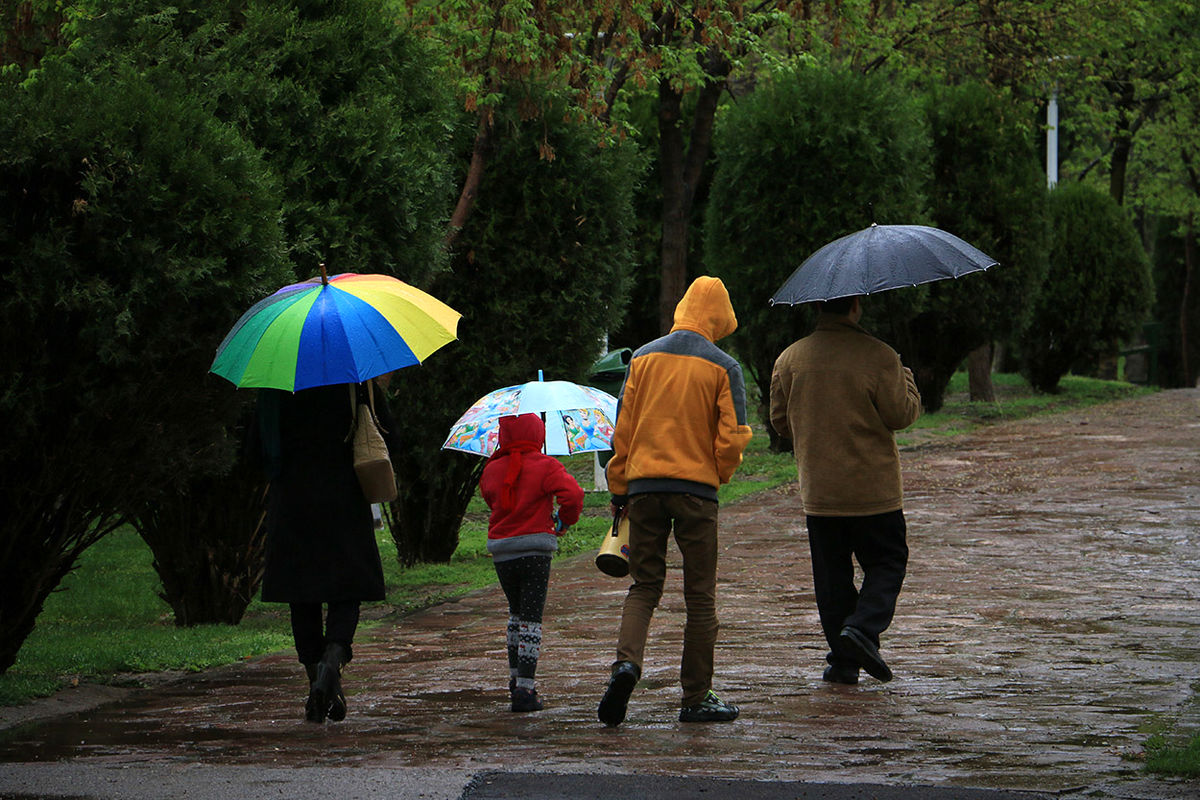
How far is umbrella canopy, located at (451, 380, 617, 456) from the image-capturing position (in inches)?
289

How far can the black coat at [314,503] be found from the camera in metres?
6.55

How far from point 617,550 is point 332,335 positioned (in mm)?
1490

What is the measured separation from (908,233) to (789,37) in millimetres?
13264

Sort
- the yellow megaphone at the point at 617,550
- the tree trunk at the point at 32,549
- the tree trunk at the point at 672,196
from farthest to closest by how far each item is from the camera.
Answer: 1. the tree trunk at the point at 672,196
2. the tree trunk at the point at 32,549
3. the yellow megaphone at the point at 617,550

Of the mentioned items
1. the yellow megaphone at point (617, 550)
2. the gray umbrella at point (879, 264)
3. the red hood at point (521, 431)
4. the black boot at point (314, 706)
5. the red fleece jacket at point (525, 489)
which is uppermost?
→ the gray umbrella at point (879, 264)

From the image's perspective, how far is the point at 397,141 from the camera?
9977 millimetres

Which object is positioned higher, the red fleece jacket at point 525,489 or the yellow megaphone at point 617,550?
the red fleece jacket at point 525,489

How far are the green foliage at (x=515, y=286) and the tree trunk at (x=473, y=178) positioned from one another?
140 millimetres

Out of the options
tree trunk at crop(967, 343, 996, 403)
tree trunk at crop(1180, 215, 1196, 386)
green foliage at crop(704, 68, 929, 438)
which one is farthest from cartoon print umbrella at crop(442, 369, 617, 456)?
tree trunk at crop(1180, 215, 1196, 386)

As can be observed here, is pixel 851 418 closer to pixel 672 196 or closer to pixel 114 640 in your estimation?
pixel 114 640

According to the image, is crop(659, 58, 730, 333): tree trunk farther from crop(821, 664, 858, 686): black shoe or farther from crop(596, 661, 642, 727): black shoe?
crop(596, 661, 642, 727): black shoe

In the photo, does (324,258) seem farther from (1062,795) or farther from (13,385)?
(1062,795)

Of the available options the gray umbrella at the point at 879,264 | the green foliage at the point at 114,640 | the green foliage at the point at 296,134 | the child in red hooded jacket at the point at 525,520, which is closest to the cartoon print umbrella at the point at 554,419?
the child in red hooded jacket at the point at 525,520

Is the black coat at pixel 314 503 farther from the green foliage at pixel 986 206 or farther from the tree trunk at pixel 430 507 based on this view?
the green foliage at pixel 986 206
